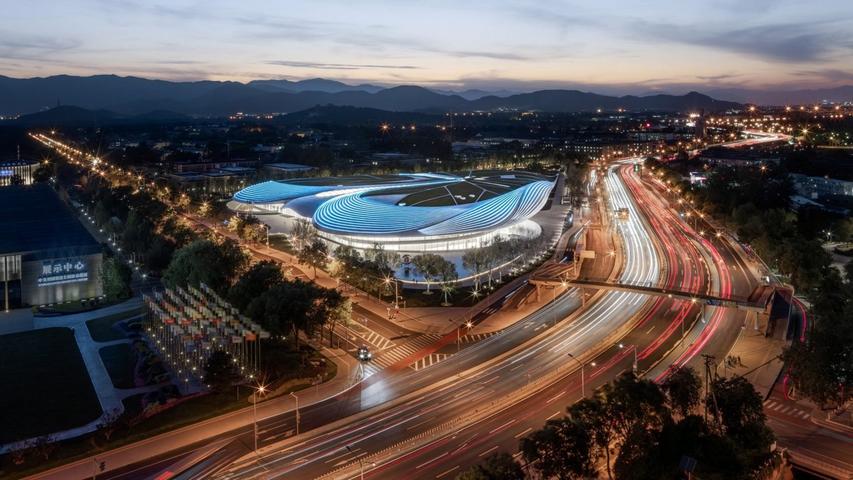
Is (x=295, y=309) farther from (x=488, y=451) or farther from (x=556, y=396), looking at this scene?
(x=556, y=396)

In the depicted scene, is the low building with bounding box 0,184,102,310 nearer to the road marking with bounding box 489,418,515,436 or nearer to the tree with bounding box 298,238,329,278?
the tree with bounding box 298,238,329,278

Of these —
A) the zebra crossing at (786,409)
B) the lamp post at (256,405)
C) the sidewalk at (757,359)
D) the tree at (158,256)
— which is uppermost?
the tree at (158,256)

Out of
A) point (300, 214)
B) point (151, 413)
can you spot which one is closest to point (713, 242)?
point (300, 214)

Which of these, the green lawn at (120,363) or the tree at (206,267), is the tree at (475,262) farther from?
the green lawn at (120,363)

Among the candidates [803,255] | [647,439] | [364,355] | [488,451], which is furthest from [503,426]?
[803,255]

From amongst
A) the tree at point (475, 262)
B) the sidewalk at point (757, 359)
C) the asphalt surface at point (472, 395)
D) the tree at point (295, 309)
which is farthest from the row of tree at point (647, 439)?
the tree at point (475, 262)

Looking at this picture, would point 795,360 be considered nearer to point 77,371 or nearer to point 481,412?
point 481,412
